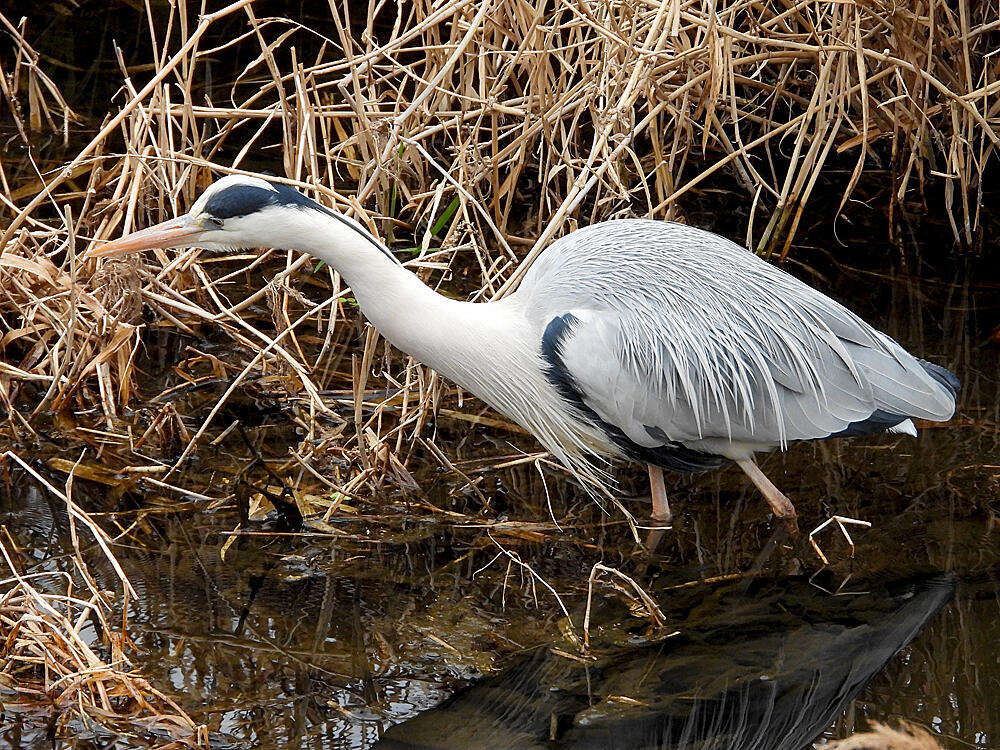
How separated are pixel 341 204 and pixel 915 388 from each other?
2147 millimetres

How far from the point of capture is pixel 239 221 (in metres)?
3.64

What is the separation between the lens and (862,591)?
13.6ft

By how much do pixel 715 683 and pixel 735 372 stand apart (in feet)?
3.41

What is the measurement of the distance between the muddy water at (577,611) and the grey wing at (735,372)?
0.39 metres

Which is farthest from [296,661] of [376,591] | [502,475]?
[502,475]

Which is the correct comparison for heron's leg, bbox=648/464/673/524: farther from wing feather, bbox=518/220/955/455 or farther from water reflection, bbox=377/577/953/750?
water reflection, bbox=377/577/953/750

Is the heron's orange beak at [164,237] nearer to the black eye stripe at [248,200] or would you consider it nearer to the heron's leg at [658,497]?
the black eye stripe at [248,200]

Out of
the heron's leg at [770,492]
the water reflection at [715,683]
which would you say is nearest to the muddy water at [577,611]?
the water reflection at [715,683]

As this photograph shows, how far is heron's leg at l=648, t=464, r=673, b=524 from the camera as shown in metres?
4.46

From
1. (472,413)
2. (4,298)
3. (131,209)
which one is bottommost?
(472,413)

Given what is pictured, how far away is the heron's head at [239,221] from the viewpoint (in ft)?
11.8

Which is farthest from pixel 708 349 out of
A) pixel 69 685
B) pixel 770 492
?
pixel 69 685

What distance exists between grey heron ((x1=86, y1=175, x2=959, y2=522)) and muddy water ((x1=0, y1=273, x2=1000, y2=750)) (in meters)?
0.30

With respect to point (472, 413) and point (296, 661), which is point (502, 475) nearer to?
point (472, 413)
